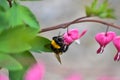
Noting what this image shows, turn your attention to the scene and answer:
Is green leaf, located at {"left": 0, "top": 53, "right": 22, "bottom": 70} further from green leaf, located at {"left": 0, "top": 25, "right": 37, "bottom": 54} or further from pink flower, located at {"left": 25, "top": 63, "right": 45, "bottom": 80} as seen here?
pink flower, located at {"left": 25, "top": 63, "right": 45, "bottom": 80}

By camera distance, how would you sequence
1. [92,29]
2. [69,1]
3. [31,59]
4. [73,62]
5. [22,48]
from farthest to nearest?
[69,1], [92,29], [73,62], [31,59], [22,48]

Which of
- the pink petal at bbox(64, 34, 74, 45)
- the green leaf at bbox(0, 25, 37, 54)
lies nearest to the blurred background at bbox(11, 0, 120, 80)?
the pink petal at bbox(64, 34, 74, 45)

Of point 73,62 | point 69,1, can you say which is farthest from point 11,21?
point 69,1

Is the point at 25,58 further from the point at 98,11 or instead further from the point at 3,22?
the point at 98,11

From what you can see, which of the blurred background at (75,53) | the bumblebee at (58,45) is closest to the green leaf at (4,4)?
the bumblebee at (58,45)

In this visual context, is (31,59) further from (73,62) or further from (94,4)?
(73,62)

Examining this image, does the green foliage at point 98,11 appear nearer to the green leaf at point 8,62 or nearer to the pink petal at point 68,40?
the pink petal at point 68,40
